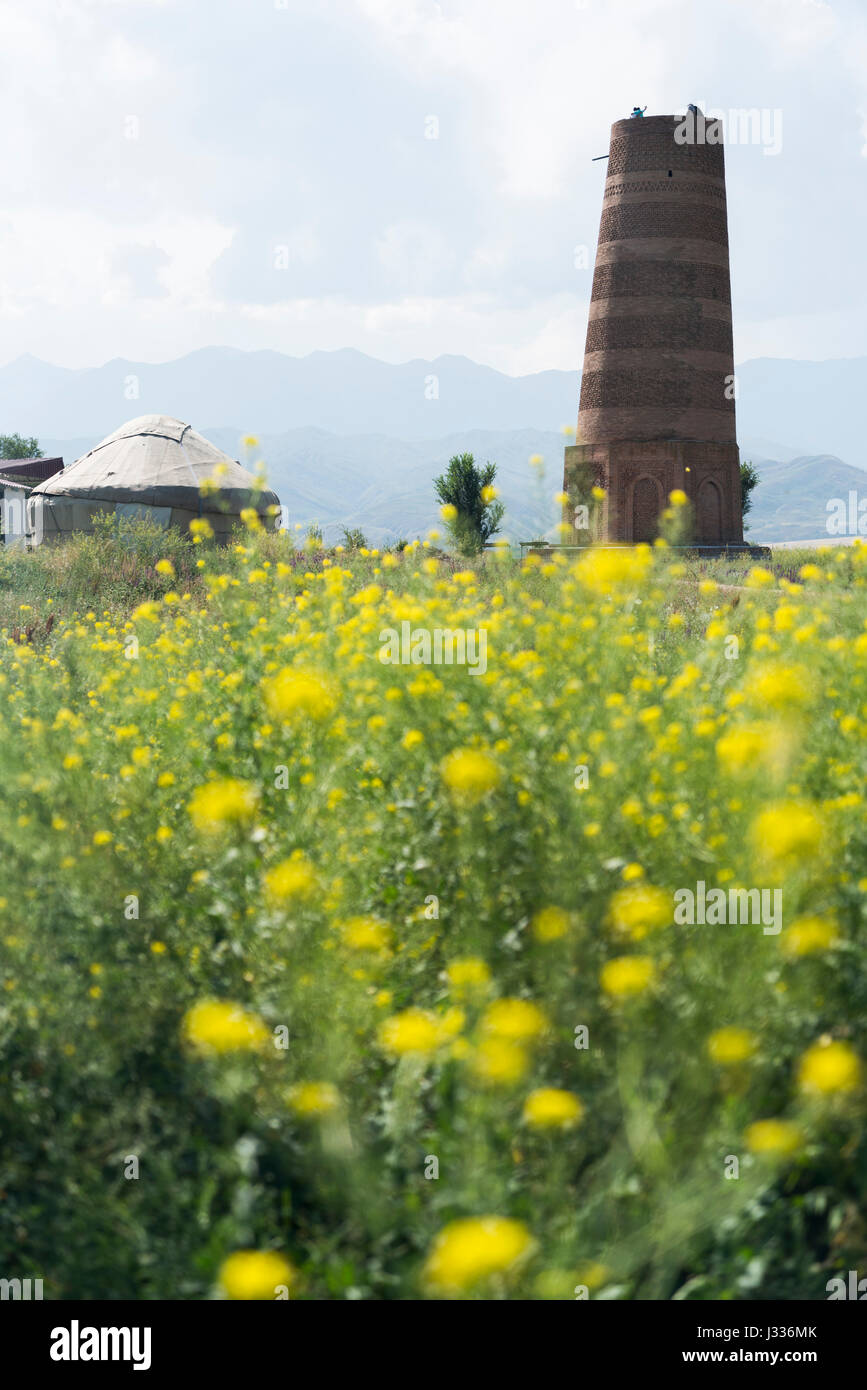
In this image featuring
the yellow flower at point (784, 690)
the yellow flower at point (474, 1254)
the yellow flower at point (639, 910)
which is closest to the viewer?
the yellow flower at point (474, 1254)

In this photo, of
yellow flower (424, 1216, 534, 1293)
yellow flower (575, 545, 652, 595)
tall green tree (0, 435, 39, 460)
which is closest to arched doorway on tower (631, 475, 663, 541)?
yellow flower (575, 545, 652, 595)

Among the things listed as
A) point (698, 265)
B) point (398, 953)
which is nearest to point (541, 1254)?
point (398, 953)

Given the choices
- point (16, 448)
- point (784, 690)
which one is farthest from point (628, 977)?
point (16, 448)

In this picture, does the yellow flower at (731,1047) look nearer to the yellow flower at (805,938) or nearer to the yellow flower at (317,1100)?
the yellow flower at (805,938)

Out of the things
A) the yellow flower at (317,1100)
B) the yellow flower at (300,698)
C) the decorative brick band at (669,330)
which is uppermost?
the decorative brick band at (669,330)

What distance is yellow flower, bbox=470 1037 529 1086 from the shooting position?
70.7 inches

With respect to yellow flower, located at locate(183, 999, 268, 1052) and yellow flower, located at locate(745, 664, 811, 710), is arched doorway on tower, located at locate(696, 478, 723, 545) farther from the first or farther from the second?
yellow flower, located at locate(183, 999, 268, 1052)

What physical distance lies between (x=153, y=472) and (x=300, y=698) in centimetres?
1936

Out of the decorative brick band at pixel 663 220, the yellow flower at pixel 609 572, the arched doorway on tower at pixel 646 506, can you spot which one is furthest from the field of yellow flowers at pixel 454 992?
the decorative brick band at pixel 663 220

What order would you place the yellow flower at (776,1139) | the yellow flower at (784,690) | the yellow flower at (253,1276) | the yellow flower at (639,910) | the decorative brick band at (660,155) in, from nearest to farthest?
the yellow flower at (253,1276), the yellow flower at (776,1139), the yellow flower at (639,910), the yellow flower at (784,690), the decorative brick band at (660,155)

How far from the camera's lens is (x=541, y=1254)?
6.72 ft

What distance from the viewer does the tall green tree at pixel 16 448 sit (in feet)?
235
